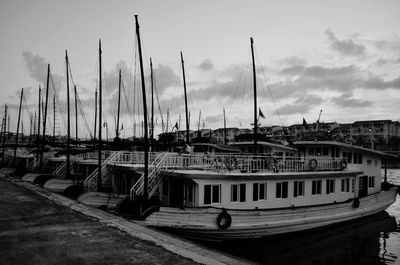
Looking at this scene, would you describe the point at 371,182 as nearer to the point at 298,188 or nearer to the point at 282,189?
the point at 298,188

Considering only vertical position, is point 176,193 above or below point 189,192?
below

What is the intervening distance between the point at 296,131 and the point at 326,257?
163m

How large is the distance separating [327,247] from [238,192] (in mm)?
6252

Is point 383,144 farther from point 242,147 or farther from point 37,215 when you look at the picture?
point 37,215

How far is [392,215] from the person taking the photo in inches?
1094

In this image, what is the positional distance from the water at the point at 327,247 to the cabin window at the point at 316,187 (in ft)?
7.80

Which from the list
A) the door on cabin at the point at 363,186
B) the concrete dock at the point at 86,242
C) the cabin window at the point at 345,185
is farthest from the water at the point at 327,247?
the concrete dock at the point at 86,242

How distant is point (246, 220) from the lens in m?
15.6

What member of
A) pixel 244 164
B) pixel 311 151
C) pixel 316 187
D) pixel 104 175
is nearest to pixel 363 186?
pixel 311 151

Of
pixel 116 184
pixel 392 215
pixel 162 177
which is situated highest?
pixel 162 177

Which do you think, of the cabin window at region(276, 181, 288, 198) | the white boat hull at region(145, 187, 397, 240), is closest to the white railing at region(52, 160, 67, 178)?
the white boat hull at region(145, 187, 397, 240)

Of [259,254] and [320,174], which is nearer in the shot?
[259,254]

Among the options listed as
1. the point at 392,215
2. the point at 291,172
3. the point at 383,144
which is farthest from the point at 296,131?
the point at 291,172

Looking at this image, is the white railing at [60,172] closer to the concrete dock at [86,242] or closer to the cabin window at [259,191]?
the concrete dock at [86,242]
